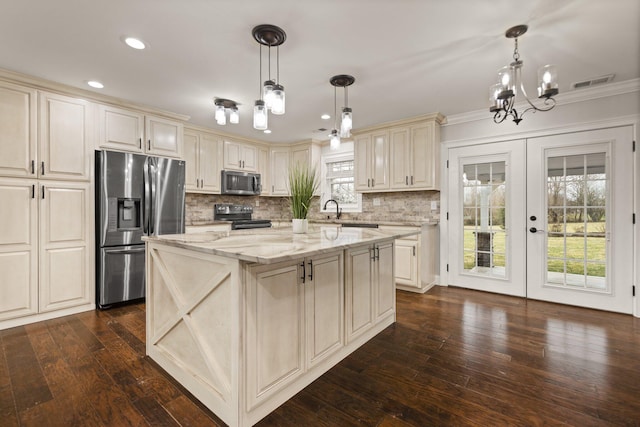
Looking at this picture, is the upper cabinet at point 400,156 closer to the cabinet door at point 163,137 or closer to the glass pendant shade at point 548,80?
the glass pendant shade at point 548,80

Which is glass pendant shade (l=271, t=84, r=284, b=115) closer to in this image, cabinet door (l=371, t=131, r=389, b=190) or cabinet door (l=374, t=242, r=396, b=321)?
cabinet door (l=374, t=242, r=396, b=321)

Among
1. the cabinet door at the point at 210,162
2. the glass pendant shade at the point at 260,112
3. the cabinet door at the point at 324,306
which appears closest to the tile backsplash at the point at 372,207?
the cabinet door at the point at 210,162

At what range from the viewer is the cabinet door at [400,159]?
13.7ft

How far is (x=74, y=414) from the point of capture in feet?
5.20

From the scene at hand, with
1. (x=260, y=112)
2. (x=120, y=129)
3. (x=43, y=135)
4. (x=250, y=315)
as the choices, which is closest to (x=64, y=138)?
(x=43, y=135)

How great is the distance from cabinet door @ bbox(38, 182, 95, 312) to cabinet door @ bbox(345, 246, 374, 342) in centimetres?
290

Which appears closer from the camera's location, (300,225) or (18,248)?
(300,225)

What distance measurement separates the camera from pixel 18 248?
110 inches

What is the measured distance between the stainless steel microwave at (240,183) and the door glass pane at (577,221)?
14.0 feet

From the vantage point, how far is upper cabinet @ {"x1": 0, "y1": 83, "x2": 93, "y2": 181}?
274 cm

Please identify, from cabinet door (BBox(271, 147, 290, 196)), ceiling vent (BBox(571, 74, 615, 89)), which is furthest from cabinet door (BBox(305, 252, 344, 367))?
cabinet door (BBox(271, 147, 290, 196))

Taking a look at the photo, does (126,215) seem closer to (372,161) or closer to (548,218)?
(372,161)

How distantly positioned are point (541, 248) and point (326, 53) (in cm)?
331

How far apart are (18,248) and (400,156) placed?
174 inches
